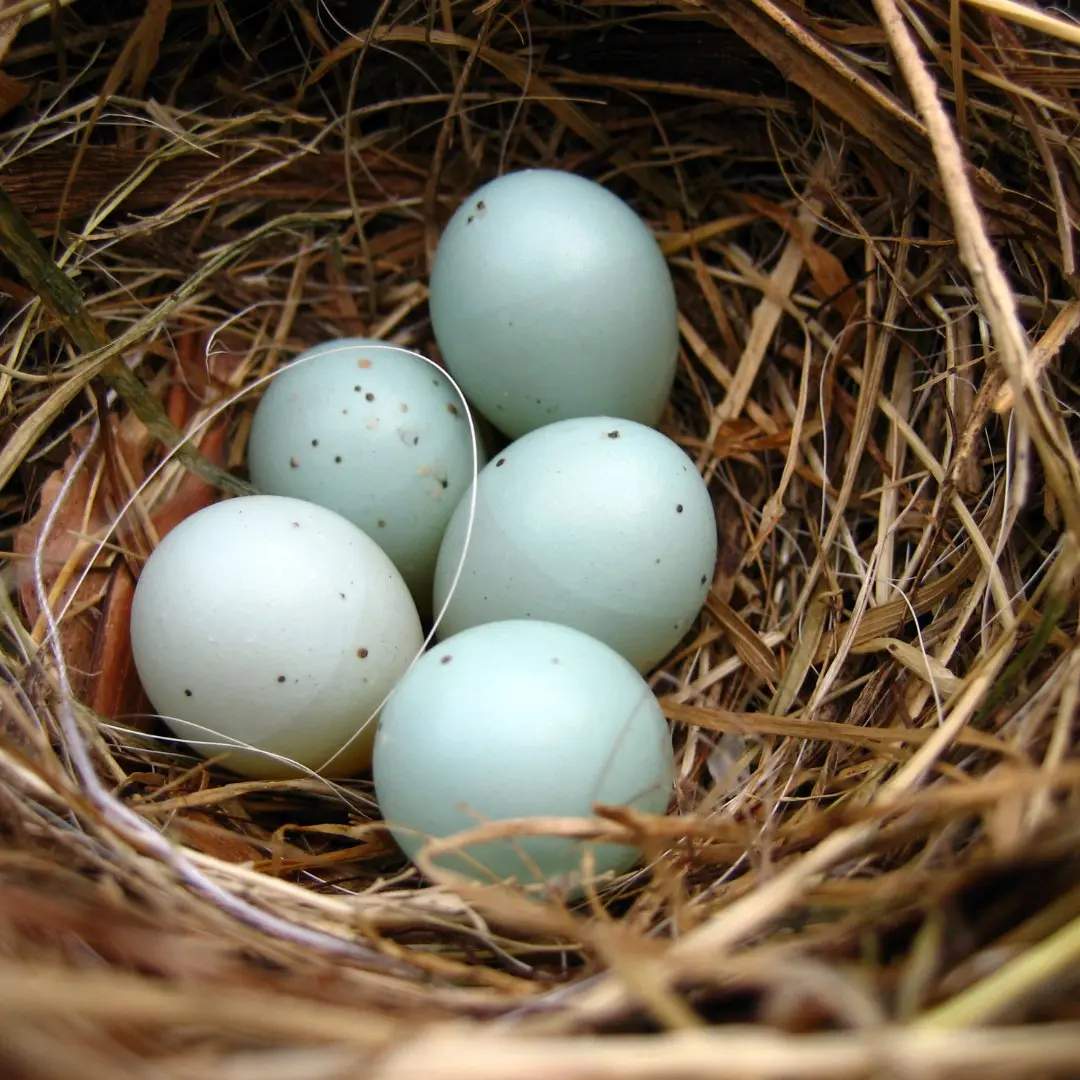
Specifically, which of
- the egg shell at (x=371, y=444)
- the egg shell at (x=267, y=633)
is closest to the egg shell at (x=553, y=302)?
the egg shell at (x=371, y=444)

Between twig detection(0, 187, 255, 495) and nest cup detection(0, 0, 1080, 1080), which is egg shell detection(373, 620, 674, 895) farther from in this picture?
twig detection(0, 187, 255, 495)

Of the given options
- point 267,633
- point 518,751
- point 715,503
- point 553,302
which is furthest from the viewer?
point 715,503

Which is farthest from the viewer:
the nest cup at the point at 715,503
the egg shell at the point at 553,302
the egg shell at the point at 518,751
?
the egg shell at the point at 553,302

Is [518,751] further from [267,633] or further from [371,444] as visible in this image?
[371,444]

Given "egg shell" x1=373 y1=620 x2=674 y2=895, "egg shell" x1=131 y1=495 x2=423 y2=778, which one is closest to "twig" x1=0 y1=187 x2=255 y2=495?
"egg shell" x1=131 y1=495 x2=423 y2=778

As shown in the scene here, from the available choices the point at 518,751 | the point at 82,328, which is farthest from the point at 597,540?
the point at 82,328

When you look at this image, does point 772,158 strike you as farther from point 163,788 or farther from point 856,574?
point 163,788

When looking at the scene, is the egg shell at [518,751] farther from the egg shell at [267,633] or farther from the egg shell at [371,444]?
the egg shell at [371,444]
